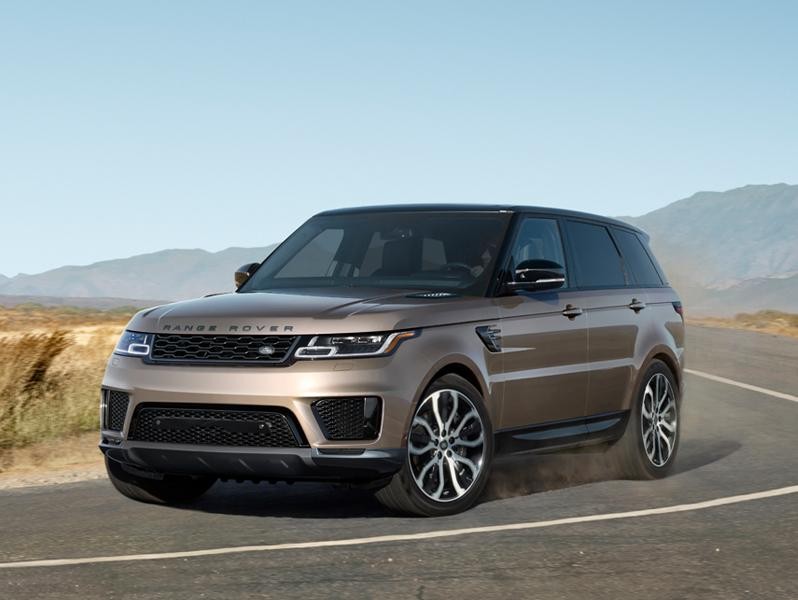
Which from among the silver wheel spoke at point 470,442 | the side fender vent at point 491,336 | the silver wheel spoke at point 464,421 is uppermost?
the side fender vent at point 491,336

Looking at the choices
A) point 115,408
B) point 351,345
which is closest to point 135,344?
point 115,408

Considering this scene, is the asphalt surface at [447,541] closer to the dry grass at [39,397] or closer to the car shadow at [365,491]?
the car shadow at [365,491]

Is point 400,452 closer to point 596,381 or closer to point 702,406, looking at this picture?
point 596,381

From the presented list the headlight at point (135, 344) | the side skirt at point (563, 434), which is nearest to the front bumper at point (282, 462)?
the headlight at point (135, 344)

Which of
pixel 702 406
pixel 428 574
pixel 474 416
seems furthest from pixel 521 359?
pixel 702 406

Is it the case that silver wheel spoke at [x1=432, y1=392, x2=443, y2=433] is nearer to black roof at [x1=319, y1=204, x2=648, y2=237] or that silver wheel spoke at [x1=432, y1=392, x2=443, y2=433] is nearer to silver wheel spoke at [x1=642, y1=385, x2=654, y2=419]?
black roof at [x1=319, y1=204, x2=648, y2=237]

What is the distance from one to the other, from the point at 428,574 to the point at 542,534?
1274 mm

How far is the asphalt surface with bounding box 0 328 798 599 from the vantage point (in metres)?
6.27

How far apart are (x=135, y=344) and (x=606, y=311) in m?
3.46

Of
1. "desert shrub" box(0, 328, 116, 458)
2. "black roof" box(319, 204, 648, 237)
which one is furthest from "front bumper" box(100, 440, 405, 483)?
"desert shrub" box(0, 328, 116, 458)

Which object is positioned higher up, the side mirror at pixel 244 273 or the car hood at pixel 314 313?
the side mirror at pixel 244 273

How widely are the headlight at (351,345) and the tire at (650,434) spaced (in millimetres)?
2923

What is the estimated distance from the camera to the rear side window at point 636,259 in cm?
1076

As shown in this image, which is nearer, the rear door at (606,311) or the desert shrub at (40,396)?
the rear door at (606,311)
